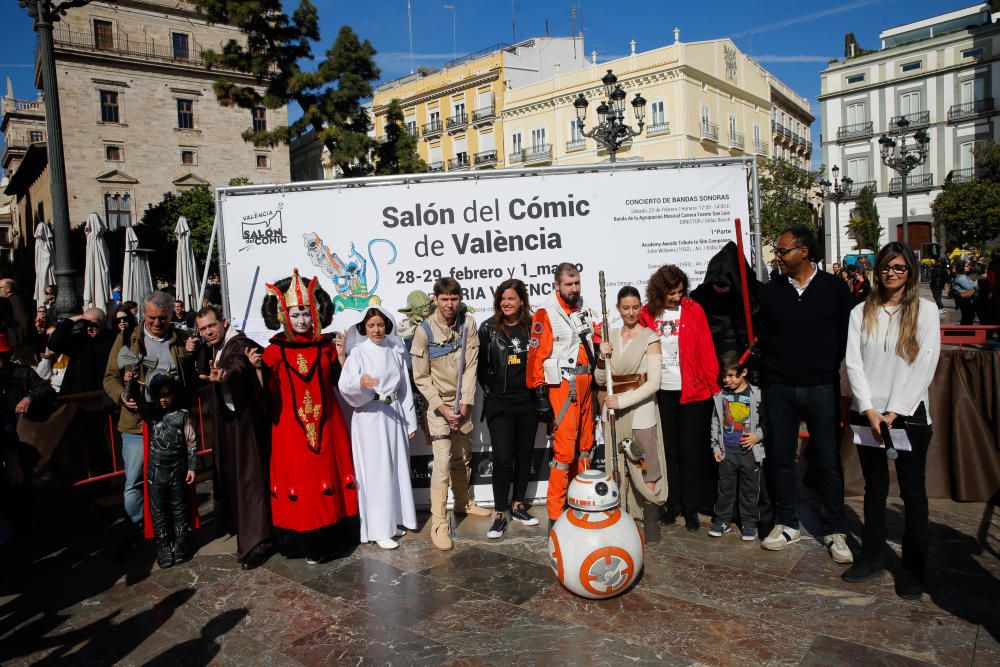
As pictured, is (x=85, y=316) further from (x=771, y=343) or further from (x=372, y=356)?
(x=771, y=343)

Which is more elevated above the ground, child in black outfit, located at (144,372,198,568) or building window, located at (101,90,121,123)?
building window, located at (101,90,121,123)

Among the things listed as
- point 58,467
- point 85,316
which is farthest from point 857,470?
point 85,316

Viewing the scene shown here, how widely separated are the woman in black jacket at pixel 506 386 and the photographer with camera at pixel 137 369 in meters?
2.28

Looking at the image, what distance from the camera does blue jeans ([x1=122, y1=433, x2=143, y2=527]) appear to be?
16.1ft

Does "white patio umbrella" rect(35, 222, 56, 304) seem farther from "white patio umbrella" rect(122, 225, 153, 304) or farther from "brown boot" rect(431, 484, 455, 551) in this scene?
"brown boot" rect(431, 484, 455, 551)

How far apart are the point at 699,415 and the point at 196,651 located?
11.5 feet

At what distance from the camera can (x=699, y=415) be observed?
193 inches

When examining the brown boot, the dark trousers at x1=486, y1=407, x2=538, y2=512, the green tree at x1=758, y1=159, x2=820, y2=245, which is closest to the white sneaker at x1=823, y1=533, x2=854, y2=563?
the dark trousers at x1=486, y1=407, x2=538, y2=512

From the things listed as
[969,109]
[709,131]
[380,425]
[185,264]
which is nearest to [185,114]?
[709,131]

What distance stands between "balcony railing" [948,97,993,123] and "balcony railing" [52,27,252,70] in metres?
45.9

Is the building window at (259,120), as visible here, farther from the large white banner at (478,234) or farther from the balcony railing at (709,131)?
the large white banner at (478,234)

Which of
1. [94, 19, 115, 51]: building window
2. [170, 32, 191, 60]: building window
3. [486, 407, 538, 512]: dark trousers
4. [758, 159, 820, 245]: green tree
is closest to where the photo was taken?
[486, 407, 538, 512]: dark trousers

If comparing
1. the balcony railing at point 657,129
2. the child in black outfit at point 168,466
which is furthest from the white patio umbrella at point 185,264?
the balcony railing at point 657,129

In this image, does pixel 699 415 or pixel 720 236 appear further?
pixel 720 236
